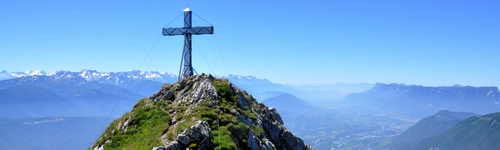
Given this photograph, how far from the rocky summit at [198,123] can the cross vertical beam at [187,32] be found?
12.9 feet

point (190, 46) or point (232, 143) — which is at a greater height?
point (190, 46)

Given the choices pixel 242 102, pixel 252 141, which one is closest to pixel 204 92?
pixel 242 102

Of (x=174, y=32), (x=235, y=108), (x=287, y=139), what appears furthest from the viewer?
(x=174, y=32)

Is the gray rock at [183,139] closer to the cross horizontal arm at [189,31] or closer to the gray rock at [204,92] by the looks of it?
the gray rock at [204,92]

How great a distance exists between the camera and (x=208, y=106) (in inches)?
944

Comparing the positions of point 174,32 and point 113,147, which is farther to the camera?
point 174,32

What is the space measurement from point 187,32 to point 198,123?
14415 mm

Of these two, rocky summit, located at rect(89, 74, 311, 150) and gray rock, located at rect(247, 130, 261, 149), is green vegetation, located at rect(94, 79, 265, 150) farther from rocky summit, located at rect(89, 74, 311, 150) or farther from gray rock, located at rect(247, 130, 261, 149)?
gray rock, located at rect(247, 130, 261, 149)

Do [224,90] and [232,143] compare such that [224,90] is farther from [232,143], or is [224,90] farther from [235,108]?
[232,143]

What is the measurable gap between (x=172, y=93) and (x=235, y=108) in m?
6.60

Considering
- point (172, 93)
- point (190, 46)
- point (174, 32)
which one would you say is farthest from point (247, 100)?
point (174, 32)

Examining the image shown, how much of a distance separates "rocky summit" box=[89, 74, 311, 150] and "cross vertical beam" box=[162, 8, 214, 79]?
12.9ft

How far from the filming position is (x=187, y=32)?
3209cm

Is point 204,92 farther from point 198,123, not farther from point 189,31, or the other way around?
point 189,31
